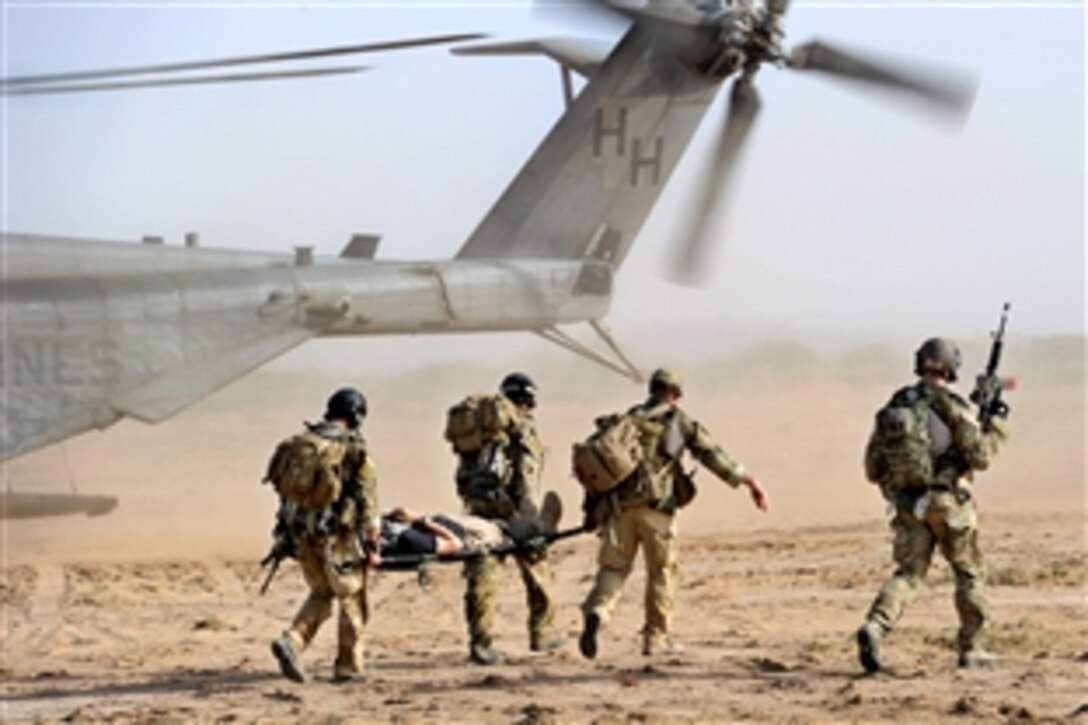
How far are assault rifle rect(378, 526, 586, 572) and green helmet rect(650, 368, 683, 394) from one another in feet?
2.48

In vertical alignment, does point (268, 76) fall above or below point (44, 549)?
above

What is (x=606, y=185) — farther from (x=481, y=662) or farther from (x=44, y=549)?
(x=481, y=662)

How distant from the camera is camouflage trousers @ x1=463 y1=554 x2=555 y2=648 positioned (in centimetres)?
873

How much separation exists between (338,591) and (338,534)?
0.25m

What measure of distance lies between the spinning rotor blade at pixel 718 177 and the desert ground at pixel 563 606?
8.06 feet

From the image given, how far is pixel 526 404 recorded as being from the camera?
8.98 m

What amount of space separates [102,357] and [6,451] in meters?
1.03

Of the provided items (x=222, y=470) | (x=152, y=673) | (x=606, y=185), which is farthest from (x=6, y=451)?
(x=222, y=470)

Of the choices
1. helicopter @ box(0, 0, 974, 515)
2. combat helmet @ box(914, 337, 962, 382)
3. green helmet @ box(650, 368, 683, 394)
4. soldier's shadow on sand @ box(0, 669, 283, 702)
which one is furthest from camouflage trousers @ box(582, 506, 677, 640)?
helicopter @ box(0, 0, 974, 515)

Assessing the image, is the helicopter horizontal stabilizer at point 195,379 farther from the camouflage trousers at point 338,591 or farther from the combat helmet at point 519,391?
the camouflage trousers at point 338,591

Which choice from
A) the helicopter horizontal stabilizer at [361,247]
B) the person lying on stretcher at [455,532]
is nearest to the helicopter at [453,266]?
the helicopter horizontal stabilizer at [361,247]

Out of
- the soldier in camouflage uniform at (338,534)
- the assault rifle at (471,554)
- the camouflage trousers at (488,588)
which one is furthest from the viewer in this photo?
the camouflage trousers at (488,588)

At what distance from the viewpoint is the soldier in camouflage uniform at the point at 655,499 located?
823 centimetres

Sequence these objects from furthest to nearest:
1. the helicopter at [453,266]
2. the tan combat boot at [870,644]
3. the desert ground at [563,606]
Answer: the helicopter at [453,266] < the tan combat boot at [870,644] < the desert ground at [563,606]
